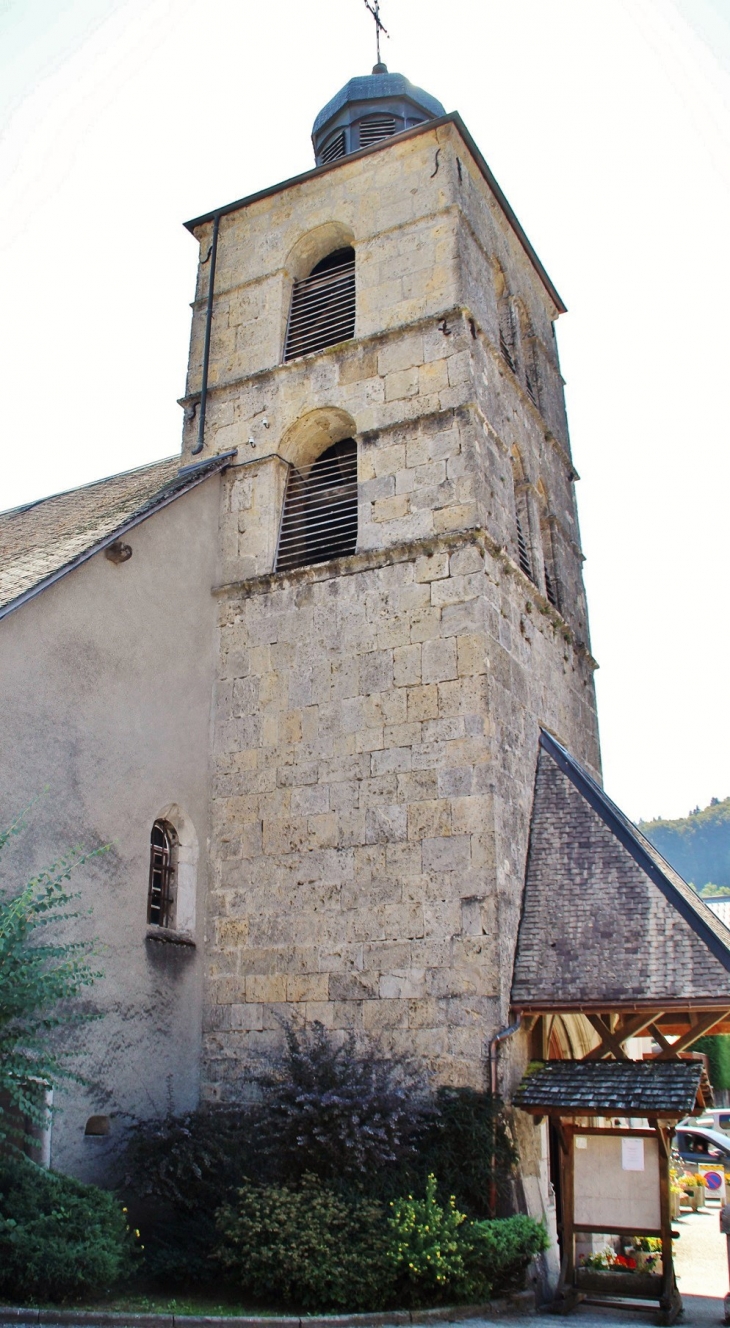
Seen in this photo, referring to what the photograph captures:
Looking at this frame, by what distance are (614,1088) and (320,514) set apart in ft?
22.5

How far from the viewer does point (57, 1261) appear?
21.9 ft

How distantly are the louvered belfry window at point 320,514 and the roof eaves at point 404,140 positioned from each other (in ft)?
14.2

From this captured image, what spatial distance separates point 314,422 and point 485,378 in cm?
218

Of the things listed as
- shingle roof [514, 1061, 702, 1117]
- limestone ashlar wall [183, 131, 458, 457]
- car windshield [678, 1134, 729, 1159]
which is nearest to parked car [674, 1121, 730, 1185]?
car windshield [678, 1134, 729, 1159]

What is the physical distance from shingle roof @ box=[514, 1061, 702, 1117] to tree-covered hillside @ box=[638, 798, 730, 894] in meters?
104

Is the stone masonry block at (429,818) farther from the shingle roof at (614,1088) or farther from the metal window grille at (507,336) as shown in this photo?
the metal window grille at (507,336)

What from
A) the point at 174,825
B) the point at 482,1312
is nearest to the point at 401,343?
the point at 174,825

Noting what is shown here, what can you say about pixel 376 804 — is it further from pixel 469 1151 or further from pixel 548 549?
pixel 548 549

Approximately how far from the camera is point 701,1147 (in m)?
20.1

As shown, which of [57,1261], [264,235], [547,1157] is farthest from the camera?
[264,235]

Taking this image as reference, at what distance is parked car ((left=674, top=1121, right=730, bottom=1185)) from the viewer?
19469 mm

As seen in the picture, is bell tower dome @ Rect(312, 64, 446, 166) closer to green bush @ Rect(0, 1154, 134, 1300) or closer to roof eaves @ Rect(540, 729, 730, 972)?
roof eaves @ Rect(540, 729, 730, 972)

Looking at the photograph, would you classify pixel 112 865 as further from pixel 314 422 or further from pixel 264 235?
pixel 264 235

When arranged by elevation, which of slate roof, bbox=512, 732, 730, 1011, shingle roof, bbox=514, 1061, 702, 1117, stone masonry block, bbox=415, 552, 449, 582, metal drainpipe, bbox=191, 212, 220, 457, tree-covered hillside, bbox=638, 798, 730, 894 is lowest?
shingle roof, bbox=514, 1061, 702, 1117
